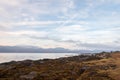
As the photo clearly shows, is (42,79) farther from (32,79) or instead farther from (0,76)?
(0,76)

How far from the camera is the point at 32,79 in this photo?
139ft

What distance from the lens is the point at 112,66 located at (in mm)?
53281

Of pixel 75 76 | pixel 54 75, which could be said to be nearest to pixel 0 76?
pixel 54 75

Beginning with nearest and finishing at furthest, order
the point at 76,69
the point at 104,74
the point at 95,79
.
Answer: the point at 95,79
the point at 104,74
the point at 76,69

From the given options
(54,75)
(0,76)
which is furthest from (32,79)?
(0,76)

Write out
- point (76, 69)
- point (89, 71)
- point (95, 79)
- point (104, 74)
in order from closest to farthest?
point (95, 79), point (104, 74), point (89, 71), point (76, 69)

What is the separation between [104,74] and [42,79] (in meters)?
12.1

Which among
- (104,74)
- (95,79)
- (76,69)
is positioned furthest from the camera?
(76,69)

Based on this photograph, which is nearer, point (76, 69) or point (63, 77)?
point (63, 77)

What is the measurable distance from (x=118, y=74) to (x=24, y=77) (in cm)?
1794

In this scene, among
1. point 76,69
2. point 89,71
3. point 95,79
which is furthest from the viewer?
point 76,69

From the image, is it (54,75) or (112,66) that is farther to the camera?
(112,66)

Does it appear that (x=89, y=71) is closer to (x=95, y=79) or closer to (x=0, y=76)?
(x=95, y=79)

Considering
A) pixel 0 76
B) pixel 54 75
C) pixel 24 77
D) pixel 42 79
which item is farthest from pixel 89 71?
pixel 0 76
